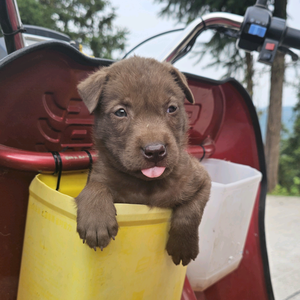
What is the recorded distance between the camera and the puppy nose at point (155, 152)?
3.65ft

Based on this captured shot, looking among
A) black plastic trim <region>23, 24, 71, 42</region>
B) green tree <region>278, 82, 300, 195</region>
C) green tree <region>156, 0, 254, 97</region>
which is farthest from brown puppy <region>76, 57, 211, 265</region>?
green tree <region>278, 82, 300, 195</region>

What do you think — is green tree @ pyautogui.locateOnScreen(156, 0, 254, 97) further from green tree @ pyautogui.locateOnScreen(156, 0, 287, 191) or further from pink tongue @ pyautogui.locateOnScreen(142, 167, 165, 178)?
pink tongue @ pyautogui.locateOnScreen(142, 167, 165, 178)

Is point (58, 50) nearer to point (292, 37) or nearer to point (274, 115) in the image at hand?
point (292, 37)

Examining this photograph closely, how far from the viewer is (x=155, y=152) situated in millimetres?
1116

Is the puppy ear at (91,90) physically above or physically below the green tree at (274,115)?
above

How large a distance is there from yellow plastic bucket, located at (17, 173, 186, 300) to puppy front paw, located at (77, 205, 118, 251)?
3 cm

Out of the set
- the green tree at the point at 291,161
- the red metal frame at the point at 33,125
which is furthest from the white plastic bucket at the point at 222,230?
the green tree at the point at 291,161

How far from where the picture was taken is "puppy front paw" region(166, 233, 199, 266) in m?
1.22

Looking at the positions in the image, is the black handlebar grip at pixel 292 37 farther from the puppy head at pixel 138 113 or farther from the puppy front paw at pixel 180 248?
the puppy front paw at pixel 180 248

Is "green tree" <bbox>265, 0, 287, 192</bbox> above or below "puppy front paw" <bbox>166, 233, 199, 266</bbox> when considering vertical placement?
below

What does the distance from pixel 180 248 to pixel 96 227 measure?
39 centimetres

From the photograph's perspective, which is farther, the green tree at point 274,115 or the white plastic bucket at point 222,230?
the green tree at point 274,115

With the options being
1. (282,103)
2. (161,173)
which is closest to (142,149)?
(161,173)

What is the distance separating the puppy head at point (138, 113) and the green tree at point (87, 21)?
10.7 metres
